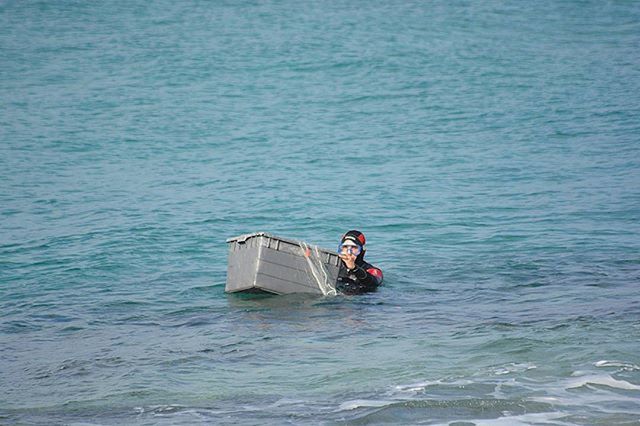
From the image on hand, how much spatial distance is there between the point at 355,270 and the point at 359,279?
155mm

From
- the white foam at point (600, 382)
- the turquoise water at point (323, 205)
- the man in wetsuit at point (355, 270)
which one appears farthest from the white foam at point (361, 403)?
the man in wetsuit at point (355, 270)

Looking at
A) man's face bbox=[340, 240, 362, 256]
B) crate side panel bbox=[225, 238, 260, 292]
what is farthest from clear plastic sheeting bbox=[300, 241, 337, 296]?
crate side panel bbox=[225, 238, 260, 292]

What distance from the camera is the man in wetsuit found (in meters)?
12.6

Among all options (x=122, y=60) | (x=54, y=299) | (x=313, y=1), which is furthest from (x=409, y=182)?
(x=313, y=1)

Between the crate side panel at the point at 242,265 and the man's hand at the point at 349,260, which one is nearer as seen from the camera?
the crate side panel at the point at 242,265

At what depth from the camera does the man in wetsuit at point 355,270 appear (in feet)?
41.5

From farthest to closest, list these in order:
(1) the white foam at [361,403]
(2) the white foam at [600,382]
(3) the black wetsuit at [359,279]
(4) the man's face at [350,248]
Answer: (3) the black wetsuit at [359,279] < (4) the man's face at [350,248] < (2) the white foam at [600,382] < (1) the white foam at [361,403]

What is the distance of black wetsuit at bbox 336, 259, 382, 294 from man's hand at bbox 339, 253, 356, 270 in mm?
54

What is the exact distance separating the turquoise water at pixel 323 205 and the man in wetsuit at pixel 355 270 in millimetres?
446

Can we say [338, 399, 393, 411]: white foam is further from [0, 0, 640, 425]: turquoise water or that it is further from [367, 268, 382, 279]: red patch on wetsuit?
[367, 268, 382, 279]: red patch on wetsuit

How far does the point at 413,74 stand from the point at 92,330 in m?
24.6

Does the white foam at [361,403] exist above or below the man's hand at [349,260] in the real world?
below

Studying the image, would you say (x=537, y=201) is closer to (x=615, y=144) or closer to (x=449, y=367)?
(x=615, y=144)

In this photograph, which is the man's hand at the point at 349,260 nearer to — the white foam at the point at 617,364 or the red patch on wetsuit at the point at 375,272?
the red patch on wetsuit at the point at 375,272
